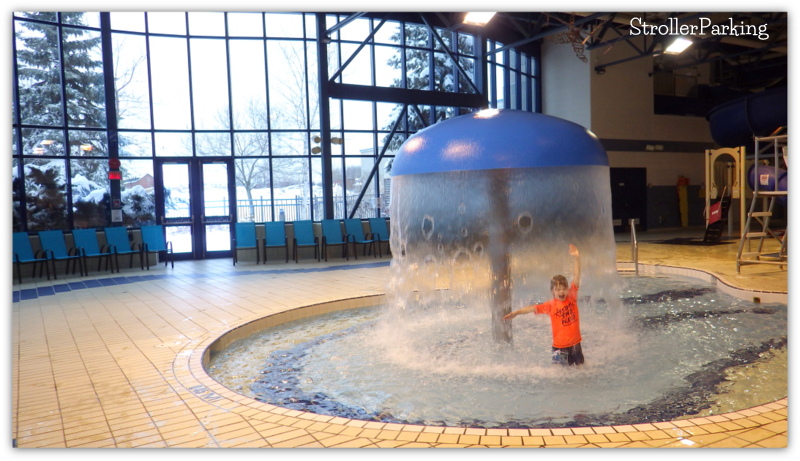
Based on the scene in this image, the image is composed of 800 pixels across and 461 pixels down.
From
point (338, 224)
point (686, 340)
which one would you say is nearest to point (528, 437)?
point (686, 340)

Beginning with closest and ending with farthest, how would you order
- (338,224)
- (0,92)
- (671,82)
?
1. (0,92)
2. (338,224)
3. (671,82)

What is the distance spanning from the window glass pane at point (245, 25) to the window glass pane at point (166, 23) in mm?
1028

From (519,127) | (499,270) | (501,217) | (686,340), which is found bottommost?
(686,340)

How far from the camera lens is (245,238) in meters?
11.9

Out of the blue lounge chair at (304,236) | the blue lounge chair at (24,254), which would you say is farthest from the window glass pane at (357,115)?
the blue lounge chair at (24,254)

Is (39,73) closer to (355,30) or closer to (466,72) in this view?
(355,30)

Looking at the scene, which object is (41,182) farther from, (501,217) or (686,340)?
(686,340)

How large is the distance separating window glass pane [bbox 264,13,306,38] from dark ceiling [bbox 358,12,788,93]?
1.82 m

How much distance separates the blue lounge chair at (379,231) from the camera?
41.5 ft

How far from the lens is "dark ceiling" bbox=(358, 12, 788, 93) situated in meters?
11.8

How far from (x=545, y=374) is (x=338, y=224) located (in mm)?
8946

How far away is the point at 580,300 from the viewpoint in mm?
6410

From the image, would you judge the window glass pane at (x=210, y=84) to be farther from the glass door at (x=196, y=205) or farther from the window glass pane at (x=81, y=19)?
the window glass pane at (x=81, y=19)

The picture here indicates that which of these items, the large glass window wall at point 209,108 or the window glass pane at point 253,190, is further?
the window glass pane at point 253,190
